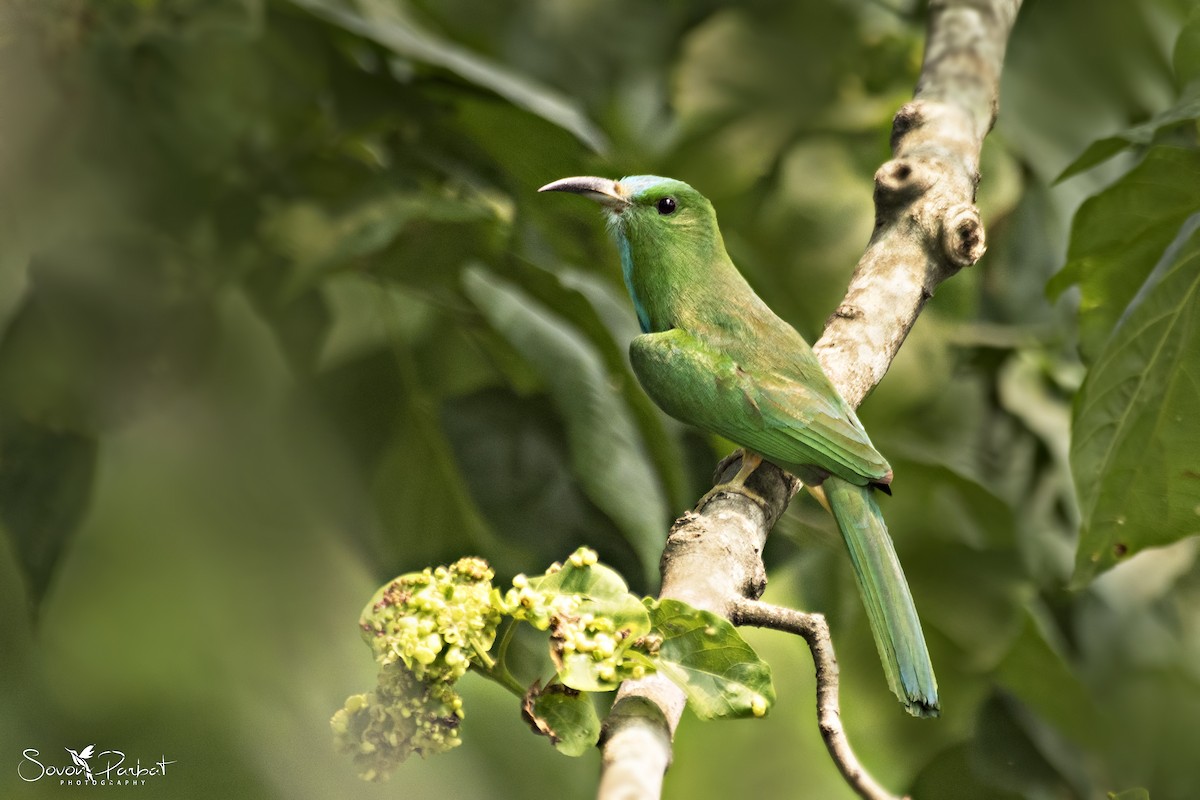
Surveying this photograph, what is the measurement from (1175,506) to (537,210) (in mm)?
1320

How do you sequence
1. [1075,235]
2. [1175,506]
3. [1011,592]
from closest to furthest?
[1175,506]
[1075,235]
[1011,592]

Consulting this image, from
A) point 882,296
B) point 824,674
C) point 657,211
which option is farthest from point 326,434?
point 824,674

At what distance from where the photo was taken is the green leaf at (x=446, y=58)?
7.17 feet

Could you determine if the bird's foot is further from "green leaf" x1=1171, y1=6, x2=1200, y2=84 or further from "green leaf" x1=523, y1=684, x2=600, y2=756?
"green leaf" x1=1171, y1=6, x2=1200, y2=84

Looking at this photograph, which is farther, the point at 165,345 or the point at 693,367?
the point at 165,345

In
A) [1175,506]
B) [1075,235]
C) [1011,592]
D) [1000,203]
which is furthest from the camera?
[1000,203]

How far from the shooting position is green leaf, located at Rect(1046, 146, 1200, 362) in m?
2.12

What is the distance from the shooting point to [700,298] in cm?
223

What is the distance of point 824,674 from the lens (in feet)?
3.87

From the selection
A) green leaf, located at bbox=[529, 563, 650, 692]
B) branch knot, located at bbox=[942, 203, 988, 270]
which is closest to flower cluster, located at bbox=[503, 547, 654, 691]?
green leaf, located at bbox=[529, 563, 650, 692]

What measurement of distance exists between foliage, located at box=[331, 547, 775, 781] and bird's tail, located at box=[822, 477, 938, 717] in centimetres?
48

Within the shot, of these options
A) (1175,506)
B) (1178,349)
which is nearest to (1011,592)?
(1175,506)

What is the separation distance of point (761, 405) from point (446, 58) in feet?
2.98

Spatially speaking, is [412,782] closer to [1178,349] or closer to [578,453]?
[578,453]
